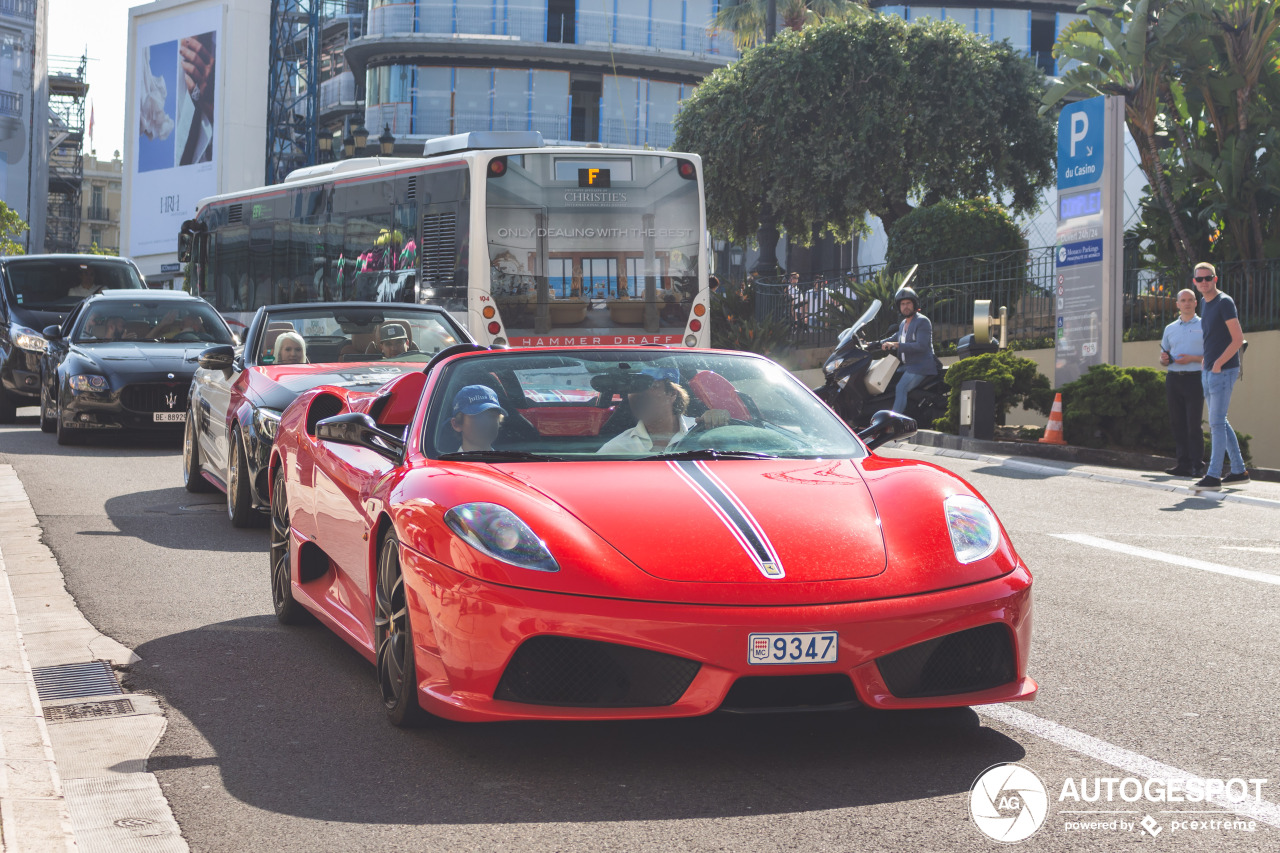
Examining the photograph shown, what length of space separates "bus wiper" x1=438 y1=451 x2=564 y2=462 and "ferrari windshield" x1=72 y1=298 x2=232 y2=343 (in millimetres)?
11870

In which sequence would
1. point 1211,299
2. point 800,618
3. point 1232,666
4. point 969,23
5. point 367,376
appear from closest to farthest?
point 800,618 → point 1232,666 → point 367,376 → point 1211,299 → point 969,23

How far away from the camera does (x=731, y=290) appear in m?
31.4

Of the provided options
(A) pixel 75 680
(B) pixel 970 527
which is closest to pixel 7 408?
(A) pixel 75 680

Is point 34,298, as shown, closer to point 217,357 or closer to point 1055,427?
point 217,357

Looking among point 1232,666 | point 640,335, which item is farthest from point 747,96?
point 1232,666

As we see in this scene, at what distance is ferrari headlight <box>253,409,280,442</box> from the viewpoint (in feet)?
29.6

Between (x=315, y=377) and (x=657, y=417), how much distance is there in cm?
485

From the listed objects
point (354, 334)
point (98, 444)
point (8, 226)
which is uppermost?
point (8, 226)

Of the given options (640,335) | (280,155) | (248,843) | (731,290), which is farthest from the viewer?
(280,155)

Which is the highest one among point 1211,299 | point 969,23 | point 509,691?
point 969,23

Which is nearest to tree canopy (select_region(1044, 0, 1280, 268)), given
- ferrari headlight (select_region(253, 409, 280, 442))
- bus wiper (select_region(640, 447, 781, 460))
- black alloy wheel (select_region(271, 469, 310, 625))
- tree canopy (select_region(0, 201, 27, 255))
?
ferrari headlight (select_region(253, 409, 280, 442))

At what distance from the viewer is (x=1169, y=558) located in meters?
8.83

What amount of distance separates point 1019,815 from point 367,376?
6792 millimetres

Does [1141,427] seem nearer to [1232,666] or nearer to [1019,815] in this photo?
[1232,666]
